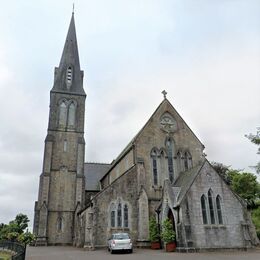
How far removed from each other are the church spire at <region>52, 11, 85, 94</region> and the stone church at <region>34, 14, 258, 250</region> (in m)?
0.16

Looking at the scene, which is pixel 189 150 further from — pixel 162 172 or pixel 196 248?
pixel 196 248

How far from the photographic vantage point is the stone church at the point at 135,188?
22.3m

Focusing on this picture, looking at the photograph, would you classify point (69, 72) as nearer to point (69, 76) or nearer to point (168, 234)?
point (69, 76)

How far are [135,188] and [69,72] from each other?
86.9 ft

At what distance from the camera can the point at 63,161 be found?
129 ft

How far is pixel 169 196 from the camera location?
23781 mm

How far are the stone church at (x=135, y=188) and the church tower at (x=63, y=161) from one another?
4.7 inches

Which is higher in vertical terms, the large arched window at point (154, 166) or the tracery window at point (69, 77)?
the tracery window at point (69, 77)

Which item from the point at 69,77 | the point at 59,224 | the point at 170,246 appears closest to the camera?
the point at 170,246

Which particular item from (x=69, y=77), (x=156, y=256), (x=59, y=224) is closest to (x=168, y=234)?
(x=156, y=256)

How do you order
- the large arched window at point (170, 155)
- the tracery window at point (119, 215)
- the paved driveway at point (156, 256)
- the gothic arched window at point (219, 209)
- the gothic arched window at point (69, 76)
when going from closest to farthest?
the paved driveway at point (156, 256), the gothic arched window at point (219, 209), the tracery window at point (119, 215), the large arched window at point (170, 155), the gothic arched window at point (69, 76)

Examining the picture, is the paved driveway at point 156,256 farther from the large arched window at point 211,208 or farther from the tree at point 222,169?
the tree at point 222,169

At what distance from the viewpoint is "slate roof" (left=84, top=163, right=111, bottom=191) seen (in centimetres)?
4266

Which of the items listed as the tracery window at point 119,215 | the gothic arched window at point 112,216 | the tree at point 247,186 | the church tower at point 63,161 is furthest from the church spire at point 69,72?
the tree at point 247,186
